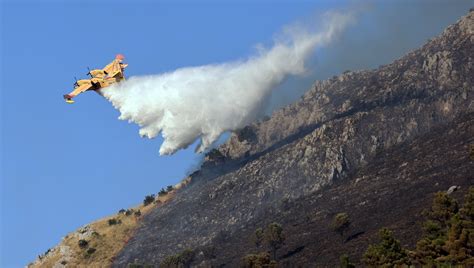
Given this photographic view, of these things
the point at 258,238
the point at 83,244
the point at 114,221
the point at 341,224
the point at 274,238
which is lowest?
the point at 341,224

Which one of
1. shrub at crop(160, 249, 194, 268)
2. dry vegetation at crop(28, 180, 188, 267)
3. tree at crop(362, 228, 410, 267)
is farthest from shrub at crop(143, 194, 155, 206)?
tree at crop(362, 228, 410, 267)

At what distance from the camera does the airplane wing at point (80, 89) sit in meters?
117

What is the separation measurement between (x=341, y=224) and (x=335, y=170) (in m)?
27.6

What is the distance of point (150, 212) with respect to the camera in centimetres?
17600

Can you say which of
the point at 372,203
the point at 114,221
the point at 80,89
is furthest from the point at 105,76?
the point at 114,221

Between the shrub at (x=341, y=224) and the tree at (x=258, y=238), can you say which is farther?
the tree at (x=258, y=238)

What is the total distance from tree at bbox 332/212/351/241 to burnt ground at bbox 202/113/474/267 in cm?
97

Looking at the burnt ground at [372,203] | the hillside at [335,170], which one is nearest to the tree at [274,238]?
the burnt ground at [372,203]

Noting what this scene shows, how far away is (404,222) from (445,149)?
26.4m

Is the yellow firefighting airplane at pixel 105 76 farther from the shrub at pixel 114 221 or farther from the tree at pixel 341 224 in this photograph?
the shrub at pixel 114 221

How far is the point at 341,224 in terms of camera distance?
129 meters

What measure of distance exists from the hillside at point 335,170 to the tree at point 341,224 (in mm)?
1517

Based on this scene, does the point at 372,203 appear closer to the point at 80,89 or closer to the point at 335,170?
the point at 335,170

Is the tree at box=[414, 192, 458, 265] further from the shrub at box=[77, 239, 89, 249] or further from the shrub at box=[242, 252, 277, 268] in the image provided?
the shrub at box=[77, 239, 89, 249]
